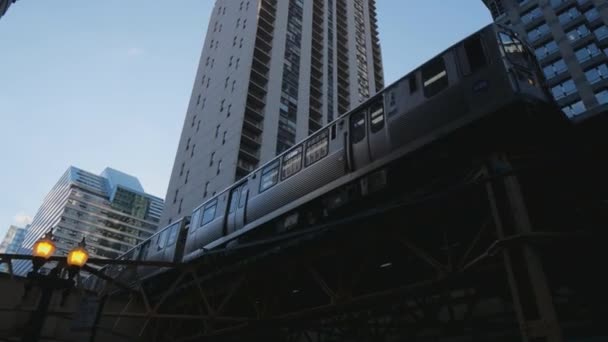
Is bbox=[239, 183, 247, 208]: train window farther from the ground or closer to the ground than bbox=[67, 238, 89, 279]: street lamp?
farther from the ground

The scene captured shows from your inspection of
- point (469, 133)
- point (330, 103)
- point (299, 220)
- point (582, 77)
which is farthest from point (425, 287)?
point (330, 103)

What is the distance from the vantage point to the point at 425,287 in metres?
8.15

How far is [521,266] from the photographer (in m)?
6.54

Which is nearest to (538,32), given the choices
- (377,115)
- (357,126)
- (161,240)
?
(357,126)

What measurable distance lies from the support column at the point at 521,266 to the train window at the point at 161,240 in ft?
53.0

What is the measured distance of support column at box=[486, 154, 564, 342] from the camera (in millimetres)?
5859

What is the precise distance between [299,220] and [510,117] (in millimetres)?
6064

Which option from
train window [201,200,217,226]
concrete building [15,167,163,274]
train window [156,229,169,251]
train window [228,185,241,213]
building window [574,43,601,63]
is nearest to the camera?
train window [228,185,241,213]

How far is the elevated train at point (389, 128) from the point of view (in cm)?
848

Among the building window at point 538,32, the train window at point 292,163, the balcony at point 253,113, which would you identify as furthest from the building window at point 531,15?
the train window at point 292,163

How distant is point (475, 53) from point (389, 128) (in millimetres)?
→ 2495

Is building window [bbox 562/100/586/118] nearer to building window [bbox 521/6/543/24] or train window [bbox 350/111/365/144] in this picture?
building window [bbox 521/6/543/24]

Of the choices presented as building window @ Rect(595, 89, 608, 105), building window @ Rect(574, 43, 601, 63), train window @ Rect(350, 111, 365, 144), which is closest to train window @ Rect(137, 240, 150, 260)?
train window @ Rect(350, 111, 365, 144)

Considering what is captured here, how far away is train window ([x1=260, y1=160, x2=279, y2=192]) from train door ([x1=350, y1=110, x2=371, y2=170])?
3.39 meters
